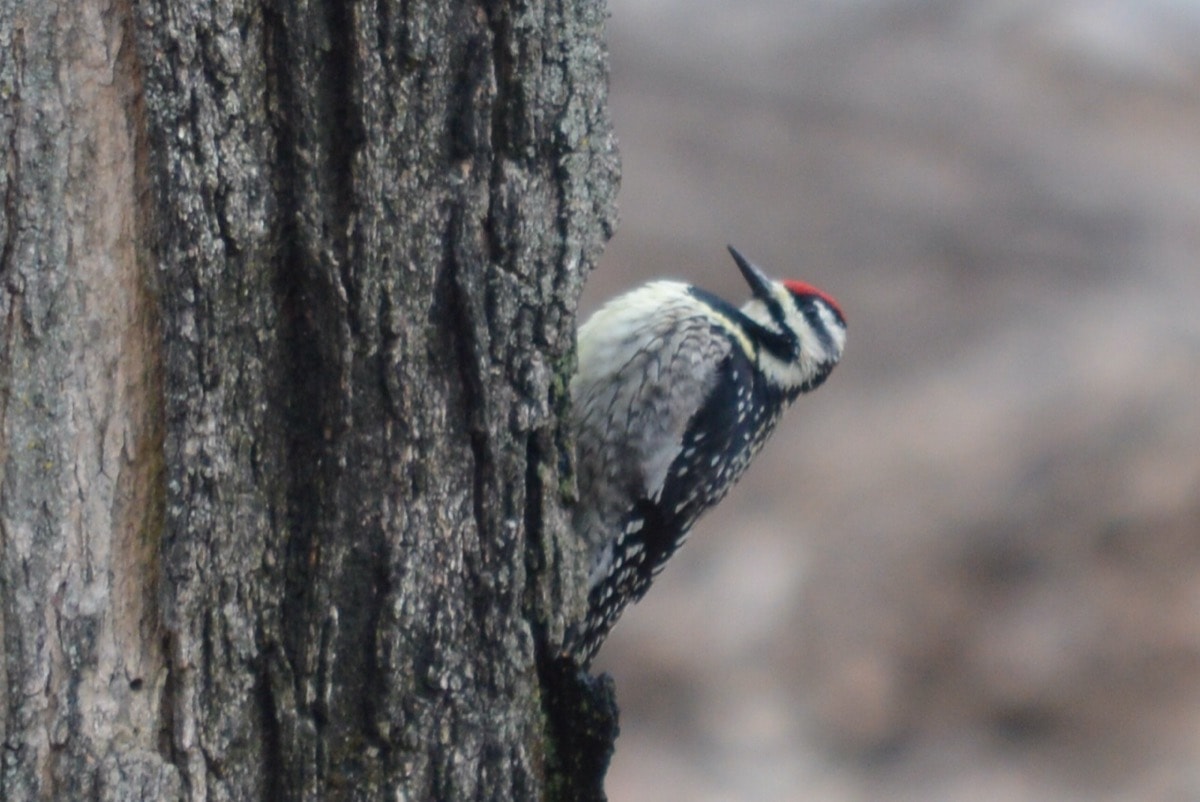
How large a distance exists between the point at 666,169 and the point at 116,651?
6.06 meters

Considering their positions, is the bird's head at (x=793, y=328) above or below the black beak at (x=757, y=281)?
below

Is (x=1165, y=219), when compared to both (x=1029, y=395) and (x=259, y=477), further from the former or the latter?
(x=259, y=477)

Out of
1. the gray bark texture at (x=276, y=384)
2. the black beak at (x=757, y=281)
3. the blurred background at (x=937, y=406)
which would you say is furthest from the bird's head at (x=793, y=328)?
the blurred background at (x=937, y=406)

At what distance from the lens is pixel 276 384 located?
2055 millimetres

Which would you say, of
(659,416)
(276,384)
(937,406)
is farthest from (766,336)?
(937,406)

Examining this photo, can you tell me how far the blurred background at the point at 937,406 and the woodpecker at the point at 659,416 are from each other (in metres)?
3.01

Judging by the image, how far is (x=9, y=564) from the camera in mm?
1898

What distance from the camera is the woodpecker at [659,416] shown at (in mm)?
3398

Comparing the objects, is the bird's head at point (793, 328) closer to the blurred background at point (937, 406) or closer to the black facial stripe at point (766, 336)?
the black facial stripe at point (766, 336)

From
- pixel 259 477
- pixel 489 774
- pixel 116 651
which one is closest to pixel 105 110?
pixel 259 477

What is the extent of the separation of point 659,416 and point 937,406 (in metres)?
4.01

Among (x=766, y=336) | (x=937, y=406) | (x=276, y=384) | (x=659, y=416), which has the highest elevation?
(x=937, y=406)

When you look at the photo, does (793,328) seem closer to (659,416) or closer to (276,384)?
(659,416)

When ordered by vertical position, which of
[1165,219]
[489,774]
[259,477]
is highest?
[1165,219]
